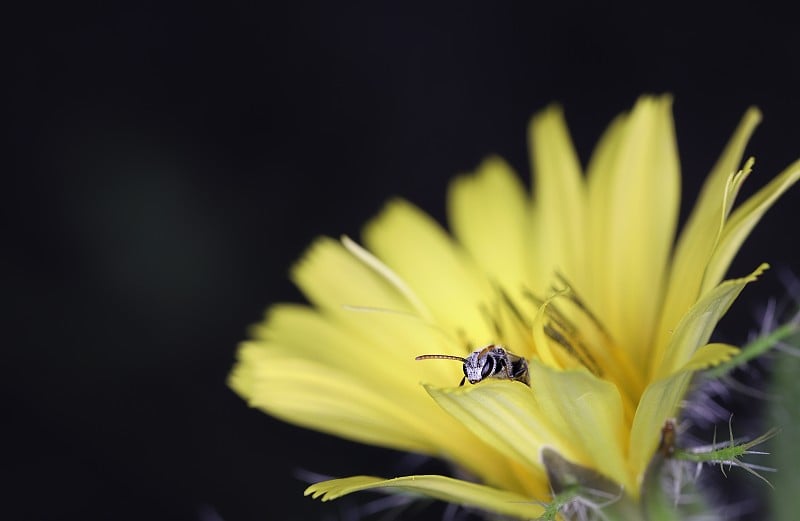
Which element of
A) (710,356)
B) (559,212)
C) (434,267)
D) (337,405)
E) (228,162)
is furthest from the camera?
(228,162)

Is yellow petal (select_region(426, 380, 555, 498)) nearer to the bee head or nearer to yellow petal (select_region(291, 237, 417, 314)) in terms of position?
the bee head

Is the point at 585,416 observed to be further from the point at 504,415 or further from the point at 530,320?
the point at 530,320

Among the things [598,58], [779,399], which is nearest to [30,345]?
[598,58]

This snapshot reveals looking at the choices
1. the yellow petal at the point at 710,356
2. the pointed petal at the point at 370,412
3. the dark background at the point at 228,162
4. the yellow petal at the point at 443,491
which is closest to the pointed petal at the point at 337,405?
the pointed petal at the point at 370,412

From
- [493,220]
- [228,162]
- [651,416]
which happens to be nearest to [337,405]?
[651,416]

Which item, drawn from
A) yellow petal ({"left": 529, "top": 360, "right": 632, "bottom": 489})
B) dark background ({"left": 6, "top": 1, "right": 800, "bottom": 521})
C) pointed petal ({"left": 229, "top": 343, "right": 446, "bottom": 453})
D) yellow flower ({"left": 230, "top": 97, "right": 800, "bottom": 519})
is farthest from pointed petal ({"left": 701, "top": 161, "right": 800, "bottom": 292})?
dark background ({"left": 6, "top": 1, "right": 800, "bottom": 521})

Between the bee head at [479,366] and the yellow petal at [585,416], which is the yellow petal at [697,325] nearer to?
the yellow petal at [585,416]
